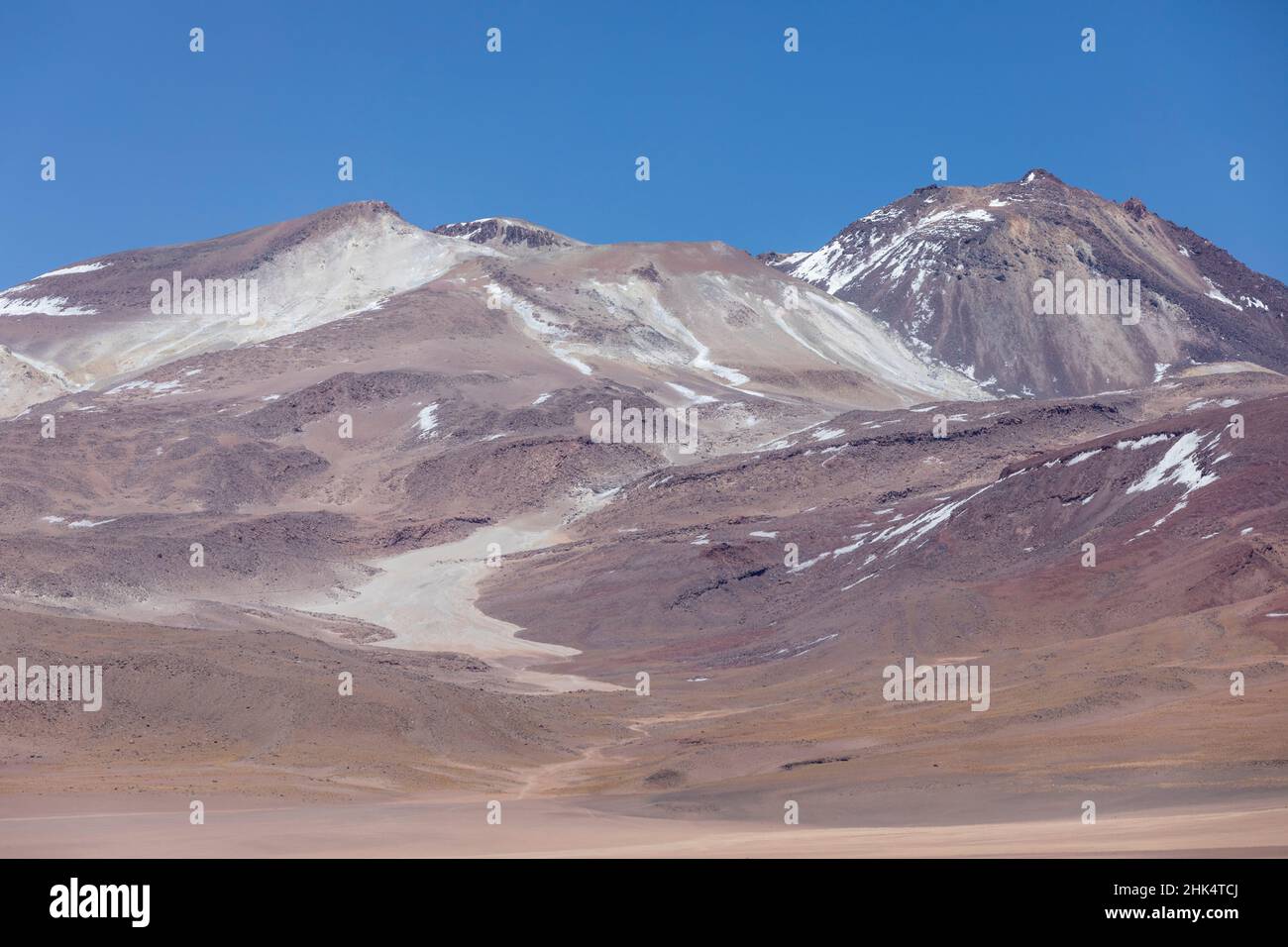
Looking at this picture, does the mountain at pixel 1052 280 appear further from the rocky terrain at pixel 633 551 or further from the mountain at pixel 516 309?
the mountain at pixel 516 309

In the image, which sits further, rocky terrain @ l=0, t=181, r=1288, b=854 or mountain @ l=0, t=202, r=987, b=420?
mountain @ l=0, t=202, r=987, b=420

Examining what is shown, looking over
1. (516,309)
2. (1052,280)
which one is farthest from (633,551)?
(1052,280)

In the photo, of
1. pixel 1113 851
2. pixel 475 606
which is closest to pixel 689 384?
pixel 475 606

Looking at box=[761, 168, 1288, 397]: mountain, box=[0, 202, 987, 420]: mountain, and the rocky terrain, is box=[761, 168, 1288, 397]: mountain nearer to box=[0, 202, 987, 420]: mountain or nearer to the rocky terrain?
the rocky terrain

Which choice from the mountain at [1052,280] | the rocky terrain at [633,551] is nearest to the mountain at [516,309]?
the rocky terrain at [633,551]

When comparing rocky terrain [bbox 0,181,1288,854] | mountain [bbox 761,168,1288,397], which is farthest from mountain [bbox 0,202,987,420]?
mountain [bbox 761,168,1288,397]

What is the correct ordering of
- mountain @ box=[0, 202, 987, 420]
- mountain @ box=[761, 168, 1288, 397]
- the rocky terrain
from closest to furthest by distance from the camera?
the rocky terrain
mountain @ box=[0, 202, 987, 420]
mountain @ box=[761, 168, 1288, 397]

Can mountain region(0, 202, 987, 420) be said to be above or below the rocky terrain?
above
